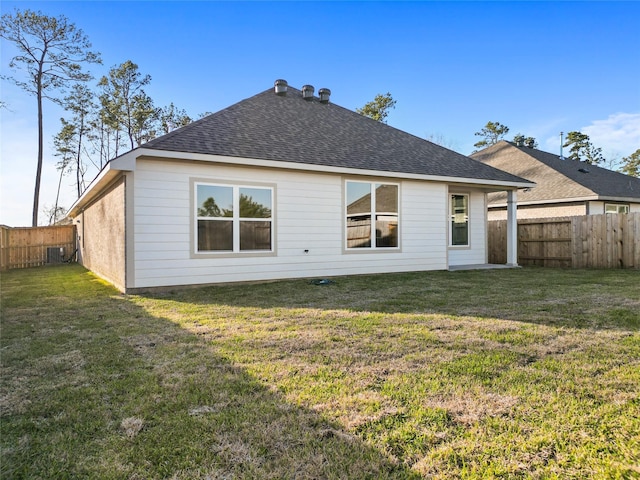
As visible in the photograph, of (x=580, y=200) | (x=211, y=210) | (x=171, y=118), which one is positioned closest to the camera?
(x=211, y=210)

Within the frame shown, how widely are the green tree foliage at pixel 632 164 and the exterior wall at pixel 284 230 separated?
33957 millimetres

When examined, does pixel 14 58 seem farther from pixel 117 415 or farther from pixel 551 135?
pixel 551 135

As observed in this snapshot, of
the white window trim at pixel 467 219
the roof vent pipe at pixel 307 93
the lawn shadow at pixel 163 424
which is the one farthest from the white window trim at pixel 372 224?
the lawn shadow at pixel 163 424

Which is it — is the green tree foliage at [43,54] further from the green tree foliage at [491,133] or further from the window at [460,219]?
the green tree foliage at [491,133]

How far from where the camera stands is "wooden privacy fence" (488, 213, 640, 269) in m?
11.0

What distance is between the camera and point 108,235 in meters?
9.12

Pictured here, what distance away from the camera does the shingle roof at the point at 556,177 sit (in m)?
15.0

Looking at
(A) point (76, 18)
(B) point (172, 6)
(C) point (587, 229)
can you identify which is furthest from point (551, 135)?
(A) point (76, 18)

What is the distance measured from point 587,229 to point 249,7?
40.3 feet

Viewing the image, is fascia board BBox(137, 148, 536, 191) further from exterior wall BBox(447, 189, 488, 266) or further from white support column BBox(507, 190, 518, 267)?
exterior wall BBox(447, 189, 488, 266)

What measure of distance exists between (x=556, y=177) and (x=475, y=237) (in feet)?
23.1

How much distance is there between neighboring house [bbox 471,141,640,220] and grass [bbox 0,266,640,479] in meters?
11.6

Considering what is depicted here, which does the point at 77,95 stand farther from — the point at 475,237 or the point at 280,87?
the point at 475,237

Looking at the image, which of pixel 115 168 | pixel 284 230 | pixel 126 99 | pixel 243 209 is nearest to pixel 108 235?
pixel 115 168
